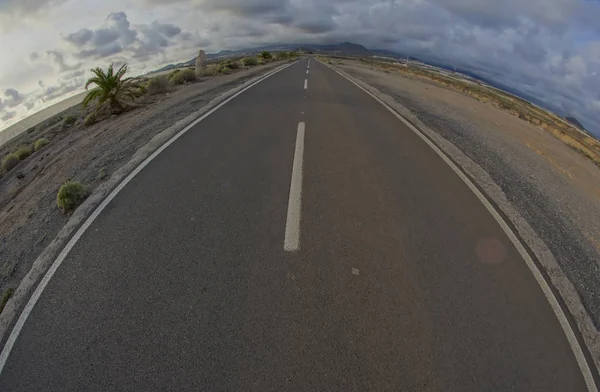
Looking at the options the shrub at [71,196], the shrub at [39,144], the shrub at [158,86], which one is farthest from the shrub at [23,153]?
the shrub at [71,196]

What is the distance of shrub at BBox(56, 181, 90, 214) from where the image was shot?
5.18 meters

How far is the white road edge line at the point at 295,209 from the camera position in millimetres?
4180

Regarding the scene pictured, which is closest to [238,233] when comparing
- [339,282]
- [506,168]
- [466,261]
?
[339,282]

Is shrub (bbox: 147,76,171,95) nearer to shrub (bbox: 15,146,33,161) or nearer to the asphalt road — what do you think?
shrub (bbox: 15,146,33,161)

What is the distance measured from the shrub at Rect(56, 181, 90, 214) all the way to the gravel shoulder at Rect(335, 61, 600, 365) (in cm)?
673

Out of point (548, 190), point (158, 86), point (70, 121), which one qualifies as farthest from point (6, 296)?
point (70, 121)

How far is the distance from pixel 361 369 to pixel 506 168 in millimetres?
6387

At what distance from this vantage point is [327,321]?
3.17m

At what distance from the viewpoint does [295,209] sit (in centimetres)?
488

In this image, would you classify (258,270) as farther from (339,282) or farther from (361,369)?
(361,369)

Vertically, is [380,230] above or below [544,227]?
above

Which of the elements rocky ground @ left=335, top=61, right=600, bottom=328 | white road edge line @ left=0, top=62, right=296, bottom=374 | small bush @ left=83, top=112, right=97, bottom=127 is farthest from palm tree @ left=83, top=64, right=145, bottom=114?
rocky ground @ left=335, top=61, right=600, bottom=328

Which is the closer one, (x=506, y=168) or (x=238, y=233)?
(x=238, y=233)

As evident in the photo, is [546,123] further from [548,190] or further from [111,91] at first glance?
[111,91]
